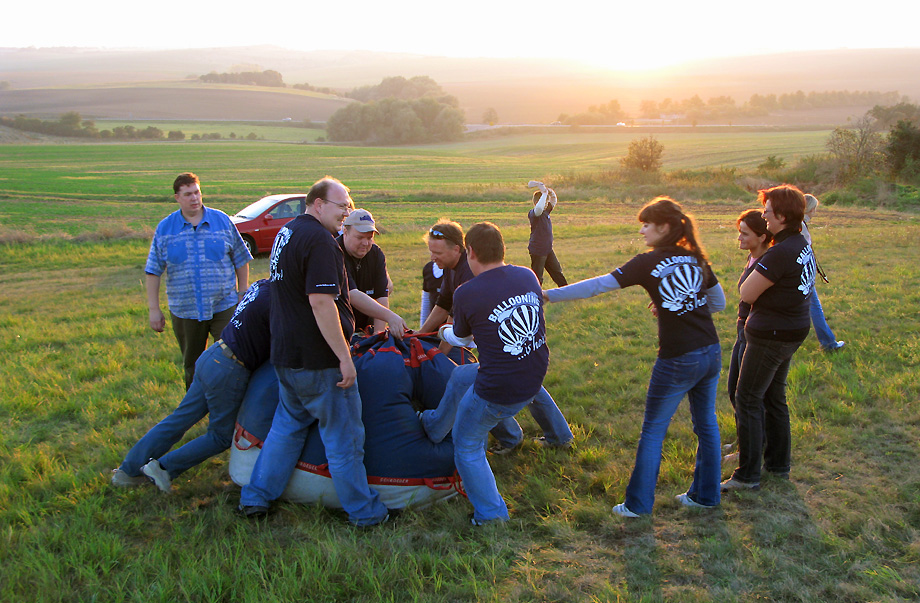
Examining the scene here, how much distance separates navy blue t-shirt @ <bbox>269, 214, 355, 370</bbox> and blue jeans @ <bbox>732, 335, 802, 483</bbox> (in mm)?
2607

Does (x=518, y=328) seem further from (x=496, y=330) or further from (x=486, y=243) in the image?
(x=486, y=243)

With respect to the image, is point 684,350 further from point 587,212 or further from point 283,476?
point 587,212

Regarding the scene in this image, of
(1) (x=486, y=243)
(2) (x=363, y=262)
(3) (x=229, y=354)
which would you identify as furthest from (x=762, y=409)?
(3) (x=229, y=354)

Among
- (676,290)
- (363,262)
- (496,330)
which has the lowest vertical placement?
(496,330)

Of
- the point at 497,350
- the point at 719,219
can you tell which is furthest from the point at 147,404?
the point at 719,219

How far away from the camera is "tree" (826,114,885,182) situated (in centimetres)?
2989

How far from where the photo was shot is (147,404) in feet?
18.6

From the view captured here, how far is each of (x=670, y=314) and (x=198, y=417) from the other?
10.3ft

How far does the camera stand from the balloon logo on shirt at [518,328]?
341 centimetres

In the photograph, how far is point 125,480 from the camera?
13.8 ft

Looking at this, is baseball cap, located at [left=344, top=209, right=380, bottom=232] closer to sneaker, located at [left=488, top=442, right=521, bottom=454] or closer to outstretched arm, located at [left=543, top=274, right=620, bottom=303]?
outstretched arm, located at [left=543, top=274, right=620, bottom=303]

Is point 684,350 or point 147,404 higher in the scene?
point 684,350

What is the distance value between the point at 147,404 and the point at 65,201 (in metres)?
27.3

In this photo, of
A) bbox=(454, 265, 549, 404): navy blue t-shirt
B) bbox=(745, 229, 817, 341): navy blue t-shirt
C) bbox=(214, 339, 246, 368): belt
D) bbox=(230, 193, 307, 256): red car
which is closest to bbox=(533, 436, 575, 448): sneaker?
bbox=(454, 265, 549, 404): navy blue t-shirt
